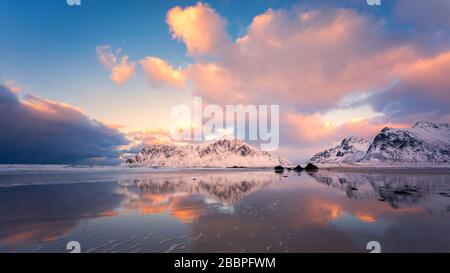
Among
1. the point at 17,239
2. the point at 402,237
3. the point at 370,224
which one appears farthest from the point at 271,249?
the point at 17,239

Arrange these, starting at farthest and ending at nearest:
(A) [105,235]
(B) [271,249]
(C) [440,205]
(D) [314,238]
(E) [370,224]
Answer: (C) [440,205]
(E) [370,224]
(A) [105,235]
(D) [314,238]
(B) [271,249]

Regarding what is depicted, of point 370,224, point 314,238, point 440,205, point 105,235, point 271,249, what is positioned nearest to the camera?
point 271,249

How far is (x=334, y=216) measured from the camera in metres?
11.3

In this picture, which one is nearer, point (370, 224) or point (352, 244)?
point (352, 244)

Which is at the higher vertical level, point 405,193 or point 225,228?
point 225,228

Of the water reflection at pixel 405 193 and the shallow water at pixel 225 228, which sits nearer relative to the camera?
the shallow water at pixel 225 228

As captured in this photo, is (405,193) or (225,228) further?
(405,193)

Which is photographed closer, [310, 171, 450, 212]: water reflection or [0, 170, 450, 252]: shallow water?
[0, 170, 450, 252]: shallow water
